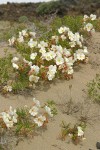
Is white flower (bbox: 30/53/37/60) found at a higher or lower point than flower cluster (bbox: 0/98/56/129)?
higher

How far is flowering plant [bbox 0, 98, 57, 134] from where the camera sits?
209 inches

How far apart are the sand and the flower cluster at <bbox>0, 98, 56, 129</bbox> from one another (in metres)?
0.13

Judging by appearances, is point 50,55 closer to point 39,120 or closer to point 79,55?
point 79,55

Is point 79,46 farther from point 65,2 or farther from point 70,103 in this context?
point 65,2

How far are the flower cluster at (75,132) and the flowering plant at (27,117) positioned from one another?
0.84 ft

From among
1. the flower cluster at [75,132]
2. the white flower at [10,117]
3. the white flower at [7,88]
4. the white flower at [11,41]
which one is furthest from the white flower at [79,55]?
the white flower at [10,117]

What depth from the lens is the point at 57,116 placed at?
231 inches

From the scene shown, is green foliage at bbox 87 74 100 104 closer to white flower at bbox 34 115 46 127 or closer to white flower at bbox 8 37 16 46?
white flower at bbox 34 115 46 127

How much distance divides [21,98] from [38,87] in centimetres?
39

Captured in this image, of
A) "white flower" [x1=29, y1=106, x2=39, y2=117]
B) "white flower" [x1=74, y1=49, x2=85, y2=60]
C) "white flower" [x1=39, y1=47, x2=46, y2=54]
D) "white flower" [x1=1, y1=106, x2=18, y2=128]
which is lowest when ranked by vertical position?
"white flower" [x1=1, y1=106, x2=18, y2=128]

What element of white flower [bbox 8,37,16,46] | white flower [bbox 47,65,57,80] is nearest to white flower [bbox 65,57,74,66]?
white flower [bbox 47,65,57,80]

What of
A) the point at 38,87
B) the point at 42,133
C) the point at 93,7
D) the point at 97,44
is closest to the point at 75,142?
the point at 42,133

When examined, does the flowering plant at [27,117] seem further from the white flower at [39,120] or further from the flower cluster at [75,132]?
the flower cluster at [75,132]

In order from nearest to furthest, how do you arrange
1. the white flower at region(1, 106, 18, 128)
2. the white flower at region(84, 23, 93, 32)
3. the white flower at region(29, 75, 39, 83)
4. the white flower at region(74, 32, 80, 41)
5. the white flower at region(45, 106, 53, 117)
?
the white flower at region(1, 106, 18, 128), the white flower at region(45, 106, 53, 117), the white flower at region(29, 75, 39, 83), the white flower at region(74, 32, 80, 41), the white flower at region(84, 23, 93, 32)
